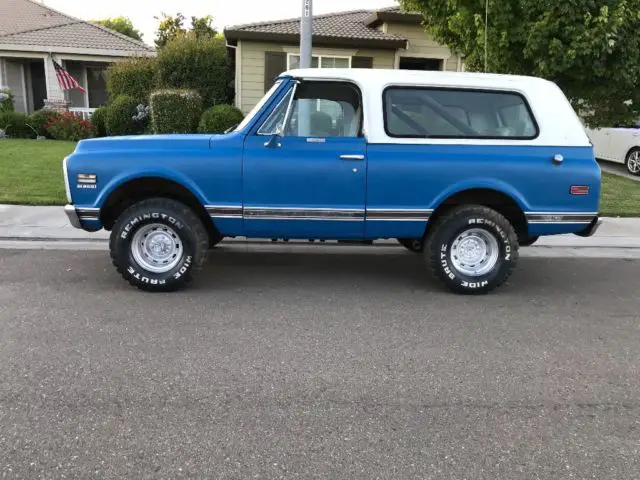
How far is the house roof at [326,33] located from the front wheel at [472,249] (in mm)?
12173

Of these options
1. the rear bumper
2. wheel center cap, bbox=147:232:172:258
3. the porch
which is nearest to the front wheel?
wheel center cap, bbox=147:232:172:258

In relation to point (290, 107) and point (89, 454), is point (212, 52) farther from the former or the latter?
point (89, 454)

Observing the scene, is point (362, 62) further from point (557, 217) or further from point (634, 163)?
point (557, 217)

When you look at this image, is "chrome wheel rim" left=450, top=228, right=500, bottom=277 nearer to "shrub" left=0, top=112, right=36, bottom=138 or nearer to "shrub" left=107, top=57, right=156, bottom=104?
"shrub" left=107, top=57, right=156, bottom=104

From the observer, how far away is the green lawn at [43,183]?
9.52 m

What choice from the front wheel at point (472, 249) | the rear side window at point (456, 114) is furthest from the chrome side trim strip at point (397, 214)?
the rear side window at point (456, 114)

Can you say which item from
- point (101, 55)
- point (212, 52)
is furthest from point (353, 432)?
point (101, 55)

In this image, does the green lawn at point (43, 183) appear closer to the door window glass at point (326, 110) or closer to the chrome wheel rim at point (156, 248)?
the chrome wheel rim at point (156, 248)

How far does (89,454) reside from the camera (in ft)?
9.75

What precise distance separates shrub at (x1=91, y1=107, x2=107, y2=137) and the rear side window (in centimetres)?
1420

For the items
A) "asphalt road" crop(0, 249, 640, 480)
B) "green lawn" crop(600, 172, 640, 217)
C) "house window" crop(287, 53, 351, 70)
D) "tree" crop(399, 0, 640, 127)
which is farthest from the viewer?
"house window" crop(287, 53, 351, 70)

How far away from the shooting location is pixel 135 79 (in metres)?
17.9

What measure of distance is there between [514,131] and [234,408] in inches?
154

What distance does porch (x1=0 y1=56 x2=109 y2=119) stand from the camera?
71.3 feet
